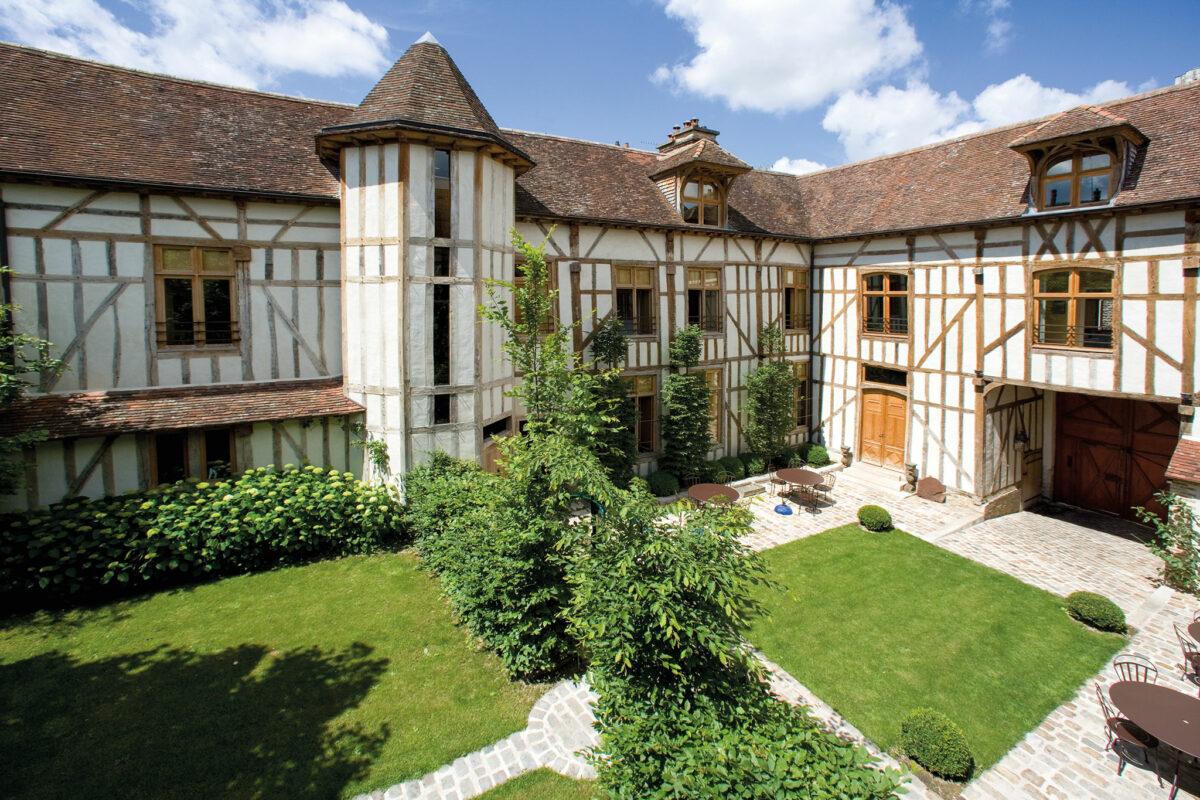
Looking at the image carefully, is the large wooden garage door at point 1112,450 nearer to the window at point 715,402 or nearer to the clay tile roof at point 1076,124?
the clay tile roof at point 1076,124

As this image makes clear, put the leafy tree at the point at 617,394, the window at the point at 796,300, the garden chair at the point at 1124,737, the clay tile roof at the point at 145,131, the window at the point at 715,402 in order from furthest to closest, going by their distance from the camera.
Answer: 1. the window at the point at 796,300
2. the window at the point at 715,402
3. the leafy tree at the point at 617,394
4. the clay tile roof at the point at 145,131
5. the garden chair at the point at 1124,737

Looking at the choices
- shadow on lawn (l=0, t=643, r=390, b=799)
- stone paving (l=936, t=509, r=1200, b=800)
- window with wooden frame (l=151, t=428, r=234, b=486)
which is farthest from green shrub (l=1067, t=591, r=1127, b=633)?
window with wooden frame (l=151, t=428, r=234, b=486)

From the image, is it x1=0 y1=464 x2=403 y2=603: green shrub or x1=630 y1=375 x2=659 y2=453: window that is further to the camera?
x1=630 y1=375 x2=659 y2=453: window

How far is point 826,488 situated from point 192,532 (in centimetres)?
1279

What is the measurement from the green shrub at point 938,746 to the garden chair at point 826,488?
7.90m

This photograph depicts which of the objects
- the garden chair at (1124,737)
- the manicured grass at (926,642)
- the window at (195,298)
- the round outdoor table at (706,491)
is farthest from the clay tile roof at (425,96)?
the garden chair at (1124,737)

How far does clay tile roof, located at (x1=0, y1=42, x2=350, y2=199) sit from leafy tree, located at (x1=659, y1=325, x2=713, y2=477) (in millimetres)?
8073

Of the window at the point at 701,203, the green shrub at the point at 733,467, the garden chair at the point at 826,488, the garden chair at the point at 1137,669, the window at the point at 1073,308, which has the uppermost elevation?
the window at the point at 701,203

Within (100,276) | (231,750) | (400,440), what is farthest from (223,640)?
(100,276)

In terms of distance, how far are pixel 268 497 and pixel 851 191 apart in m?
16.5

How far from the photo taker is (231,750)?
5934 mm

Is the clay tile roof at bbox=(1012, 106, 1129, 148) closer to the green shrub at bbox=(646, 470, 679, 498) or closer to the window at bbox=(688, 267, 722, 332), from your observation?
the window at bbox=(688, 267, 722, 332)

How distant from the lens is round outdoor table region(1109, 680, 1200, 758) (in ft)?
19.3

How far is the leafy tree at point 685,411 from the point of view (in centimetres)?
1409
